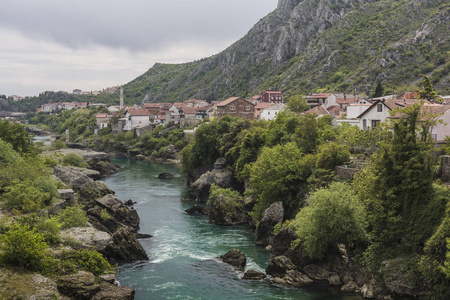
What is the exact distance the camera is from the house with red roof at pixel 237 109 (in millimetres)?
104750

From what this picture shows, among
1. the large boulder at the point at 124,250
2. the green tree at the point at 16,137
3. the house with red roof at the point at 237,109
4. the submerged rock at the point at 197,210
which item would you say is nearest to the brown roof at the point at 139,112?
the house with red roof at the point at 237,109

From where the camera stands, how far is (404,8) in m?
154

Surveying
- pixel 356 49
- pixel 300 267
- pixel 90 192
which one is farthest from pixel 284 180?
pixel 356 49

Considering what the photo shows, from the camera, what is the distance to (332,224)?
31.0 metres

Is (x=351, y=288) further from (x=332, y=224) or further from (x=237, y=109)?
(x=237, y=109)

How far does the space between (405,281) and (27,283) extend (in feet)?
77.3

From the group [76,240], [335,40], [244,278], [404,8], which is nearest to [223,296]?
[244,278]

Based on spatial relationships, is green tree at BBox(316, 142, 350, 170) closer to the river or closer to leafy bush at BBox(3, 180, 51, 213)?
the river

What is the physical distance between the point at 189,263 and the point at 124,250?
20.0 feet

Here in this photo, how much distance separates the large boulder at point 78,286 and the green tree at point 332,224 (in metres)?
16.2

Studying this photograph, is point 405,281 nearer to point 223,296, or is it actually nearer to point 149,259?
point 223,296

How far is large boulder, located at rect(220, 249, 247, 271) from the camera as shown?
34778mm

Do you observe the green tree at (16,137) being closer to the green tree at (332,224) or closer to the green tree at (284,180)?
the green tree at (284,180)

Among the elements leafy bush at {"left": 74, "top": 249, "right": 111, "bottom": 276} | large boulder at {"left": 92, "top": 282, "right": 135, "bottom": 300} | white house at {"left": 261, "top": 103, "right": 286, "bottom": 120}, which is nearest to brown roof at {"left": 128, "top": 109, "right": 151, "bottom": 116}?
white house at {"left": 261, "top": 103, "right": 286, "bottom": 120}
